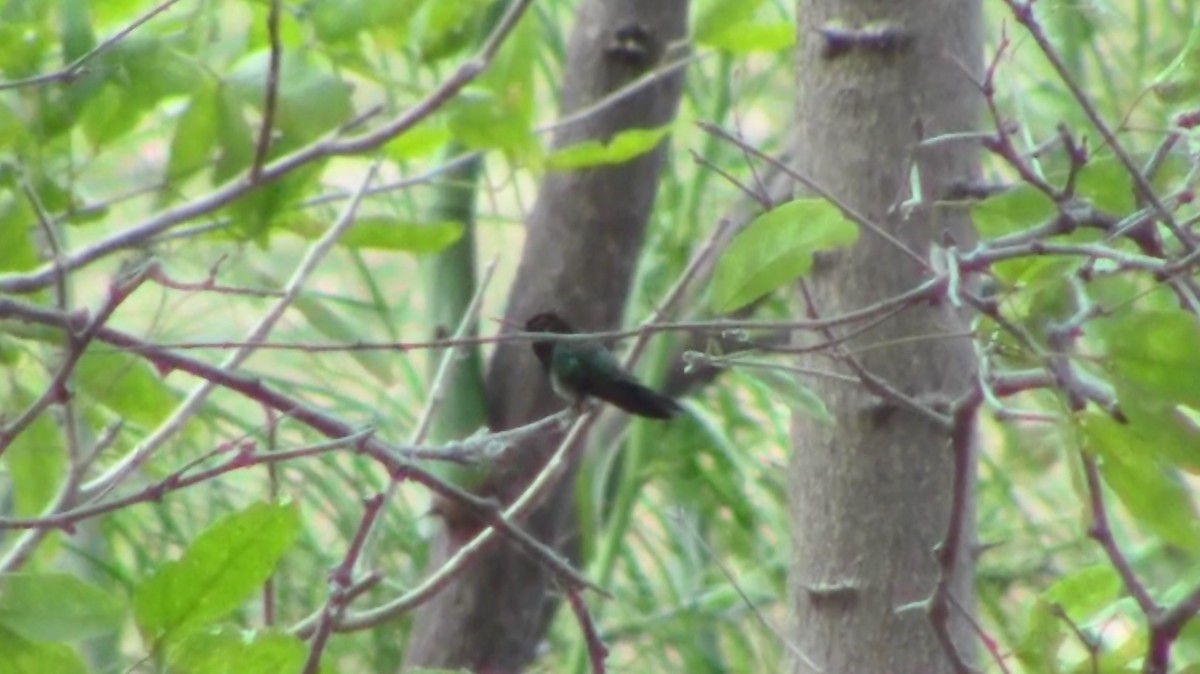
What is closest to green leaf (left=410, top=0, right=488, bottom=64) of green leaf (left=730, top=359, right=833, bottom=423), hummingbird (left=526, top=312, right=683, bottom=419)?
hummingbird (left=526, top=312, right=683, bottom=419)

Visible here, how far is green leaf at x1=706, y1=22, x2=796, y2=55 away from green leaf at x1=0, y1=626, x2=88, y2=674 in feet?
1.76

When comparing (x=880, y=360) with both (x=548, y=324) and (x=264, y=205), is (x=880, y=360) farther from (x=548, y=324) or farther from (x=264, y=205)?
(x=264, y=205)

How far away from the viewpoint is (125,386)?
84 cm

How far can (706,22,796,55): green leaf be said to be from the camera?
3.26ft

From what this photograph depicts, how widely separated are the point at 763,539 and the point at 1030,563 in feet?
0.84

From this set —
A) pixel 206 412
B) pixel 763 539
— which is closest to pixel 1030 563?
pixel 763 539

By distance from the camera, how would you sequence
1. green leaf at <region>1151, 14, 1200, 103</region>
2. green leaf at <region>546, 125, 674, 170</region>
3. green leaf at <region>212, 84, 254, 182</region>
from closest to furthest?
green leaf at <region>1151, 14, 1200, 103</region> < green leaf at <region>212, 84, 254, 182</region> < green leaf at <region>546, 125, 674, 170</region>

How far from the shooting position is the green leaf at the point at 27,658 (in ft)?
1.96

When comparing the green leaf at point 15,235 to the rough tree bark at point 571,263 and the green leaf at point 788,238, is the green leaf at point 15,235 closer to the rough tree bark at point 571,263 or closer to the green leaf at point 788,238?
the green leaf at point 788,238

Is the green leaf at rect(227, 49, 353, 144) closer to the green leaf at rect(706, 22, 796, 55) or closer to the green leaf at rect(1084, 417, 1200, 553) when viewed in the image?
the green leaf at rect(706, 22, 796, 55)

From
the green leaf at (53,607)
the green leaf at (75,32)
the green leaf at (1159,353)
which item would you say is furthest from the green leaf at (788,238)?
the green leaf at (75,32)

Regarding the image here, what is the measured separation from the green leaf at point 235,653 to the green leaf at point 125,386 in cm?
27

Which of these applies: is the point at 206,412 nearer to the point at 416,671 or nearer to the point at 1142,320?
the point at 416,671

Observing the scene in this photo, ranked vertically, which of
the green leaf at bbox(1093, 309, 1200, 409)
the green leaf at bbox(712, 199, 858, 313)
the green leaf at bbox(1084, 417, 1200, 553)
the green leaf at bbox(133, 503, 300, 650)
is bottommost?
the green leaf at bbox(1084, 417, 1200, 553)
